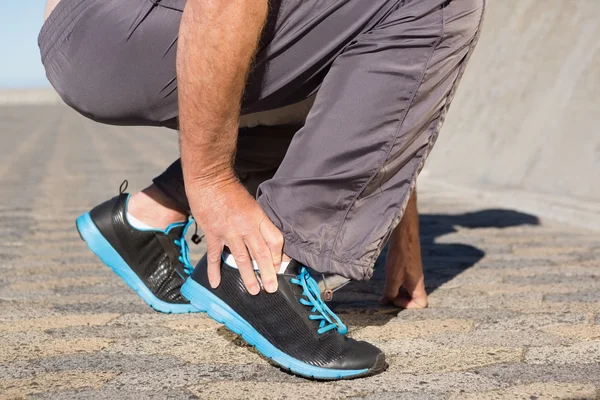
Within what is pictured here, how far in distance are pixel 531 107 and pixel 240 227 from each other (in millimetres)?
→ 4161

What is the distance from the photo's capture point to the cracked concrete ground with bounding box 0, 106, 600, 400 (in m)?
1.68

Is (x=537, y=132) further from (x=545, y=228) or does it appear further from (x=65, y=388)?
(x=65, y=388)

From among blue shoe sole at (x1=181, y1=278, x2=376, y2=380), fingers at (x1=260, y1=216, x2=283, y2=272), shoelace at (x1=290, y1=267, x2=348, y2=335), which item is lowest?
blue shoe sole at (x1=181, y1=278, x2=376, y2=380)

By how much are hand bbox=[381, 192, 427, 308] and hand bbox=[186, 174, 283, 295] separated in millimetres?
723

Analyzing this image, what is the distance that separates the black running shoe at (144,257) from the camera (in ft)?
7.69

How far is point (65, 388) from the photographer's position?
168cm

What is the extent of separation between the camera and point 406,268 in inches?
94.8

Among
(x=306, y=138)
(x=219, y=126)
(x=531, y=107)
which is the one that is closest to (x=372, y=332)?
(x=306, y=138)

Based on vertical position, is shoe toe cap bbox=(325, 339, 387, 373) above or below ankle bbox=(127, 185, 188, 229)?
below

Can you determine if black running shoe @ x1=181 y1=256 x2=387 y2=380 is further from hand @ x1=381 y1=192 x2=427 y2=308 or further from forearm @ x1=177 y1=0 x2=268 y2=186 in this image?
hand @ x1=381 y1=192 x2=427 y2=308

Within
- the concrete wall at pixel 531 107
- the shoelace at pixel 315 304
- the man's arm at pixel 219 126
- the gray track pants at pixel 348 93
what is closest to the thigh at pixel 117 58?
the gray track pants at pixel 348 93

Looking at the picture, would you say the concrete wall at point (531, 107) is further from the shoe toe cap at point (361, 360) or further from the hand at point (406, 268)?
the shoe toe cap at point (361, 360)

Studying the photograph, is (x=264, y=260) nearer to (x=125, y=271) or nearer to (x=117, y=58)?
(x=117, y=58)

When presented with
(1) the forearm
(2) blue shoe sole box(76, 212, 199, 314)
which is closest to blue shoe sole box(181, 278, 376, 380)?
(1) the forearm
